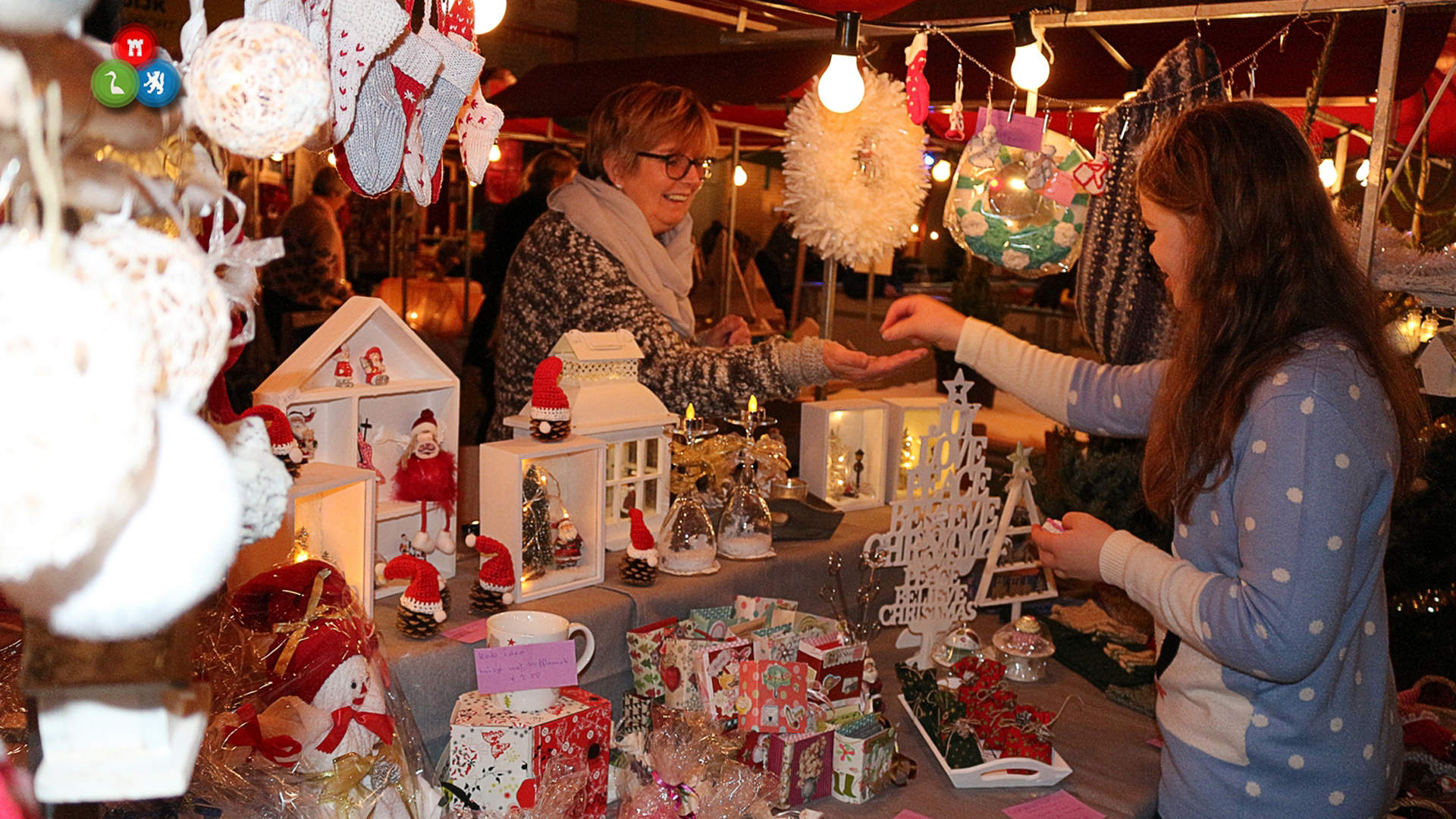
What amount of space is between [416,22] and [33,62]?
71cm

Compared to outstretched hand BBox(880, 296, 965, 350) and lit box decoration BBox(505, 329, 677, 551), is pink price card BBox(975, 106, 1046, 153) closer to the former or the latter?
outstretched hand BBox(880, 296, 965, 350)

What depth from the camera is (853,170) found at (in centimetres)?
264

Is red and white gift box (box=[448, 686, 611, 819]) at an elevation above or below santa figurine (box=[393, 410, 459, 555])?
below

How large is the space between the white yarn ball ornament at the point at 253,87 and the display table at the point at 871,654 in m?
1.18

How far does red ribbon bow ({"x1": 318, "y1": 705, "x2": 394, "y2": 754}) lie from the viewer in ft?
4.00

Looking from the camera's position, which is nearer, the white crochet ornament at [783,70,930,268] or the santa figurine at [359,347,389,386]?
the santa figurine at [359,347,389,386]

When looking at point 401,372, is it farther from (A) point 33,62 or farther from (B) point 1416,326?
(B) point 1416,326

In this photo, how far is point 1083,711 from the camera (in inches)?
81.4

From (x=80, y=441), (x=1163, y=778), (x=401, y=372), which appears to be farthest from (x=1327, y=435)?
(x=401, y=372)

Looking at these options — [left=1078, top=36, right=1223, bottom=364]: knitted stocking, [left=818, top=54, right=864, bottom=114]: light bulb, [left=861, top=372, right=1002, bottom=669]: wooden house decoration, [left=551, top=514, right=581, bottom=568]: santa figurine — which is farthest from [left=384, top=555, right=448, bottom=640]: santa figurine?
[left=1078, top=36, right=1223, bottom=364]: knitted stocking

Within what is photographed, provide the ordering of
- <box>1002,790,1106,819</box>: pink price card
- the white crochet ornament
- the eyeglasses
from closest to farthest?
1. <box>1002,790,1106,819</box>: pink price card
2. the eyeglasses
3. the white crochet ornament

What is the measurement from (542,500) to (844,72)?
1.13 m

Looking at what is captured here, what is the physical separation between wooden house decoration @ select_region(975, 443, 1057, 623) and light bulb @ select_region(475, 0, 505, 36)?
1370mm

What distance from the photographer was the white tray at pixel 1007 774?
5.73ft
